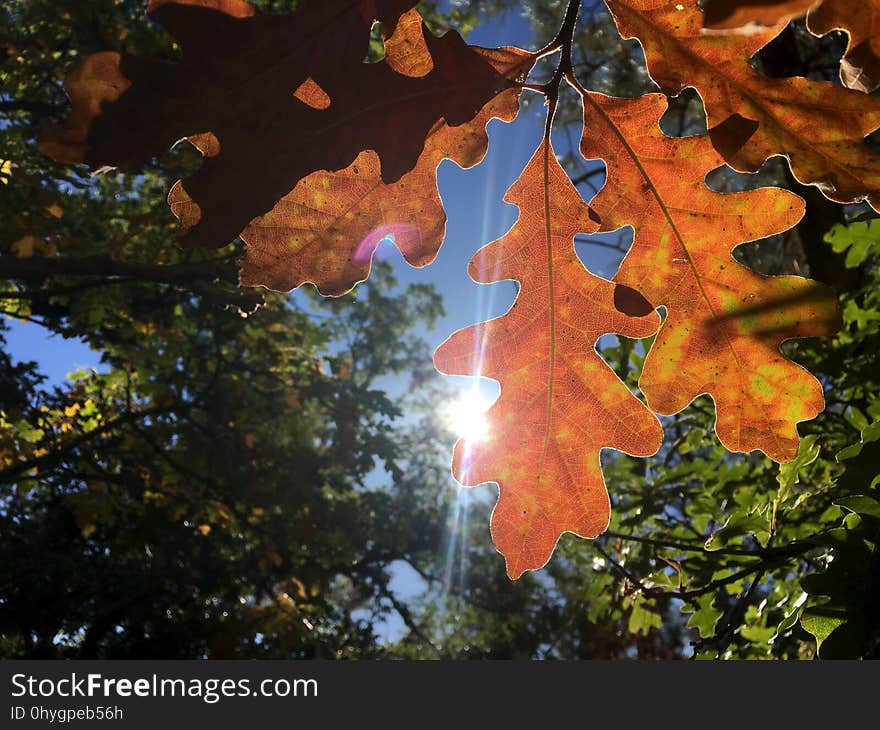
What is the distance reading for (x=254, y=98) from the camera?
3.19 feet

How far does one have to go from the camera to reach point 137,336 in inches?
322

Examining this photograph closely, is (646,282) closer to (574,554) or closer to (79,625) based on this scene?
(574,554)

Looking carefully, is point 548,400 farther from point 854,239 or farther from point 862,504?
point 854,239

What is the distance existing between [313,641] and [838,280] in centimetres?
745

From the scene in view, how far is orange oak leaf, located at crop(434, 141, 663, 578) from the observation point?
1.24 meters

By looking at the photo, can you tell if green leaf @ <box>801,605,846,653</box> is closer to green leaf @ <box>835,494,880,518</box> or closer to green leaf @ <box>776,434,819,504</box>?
green leaf @ <box>835,494,880,518</box>

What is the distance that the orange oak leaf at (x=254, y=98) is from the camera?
947 mm

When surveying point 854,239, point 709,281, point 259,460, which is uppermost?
point 259,460

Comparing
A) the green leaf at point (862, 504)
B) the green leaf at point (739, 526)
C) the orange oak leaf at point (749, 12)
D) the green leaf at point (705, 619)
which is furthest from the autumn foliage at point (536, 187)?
the green leaf at point (705, 619)

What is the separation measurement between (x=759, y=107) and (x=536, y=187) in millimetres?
369

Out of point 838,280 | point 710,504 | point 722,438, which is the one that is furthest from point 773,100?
point 838,280

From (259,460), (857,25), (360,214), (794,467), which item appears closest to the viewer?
(857,25)

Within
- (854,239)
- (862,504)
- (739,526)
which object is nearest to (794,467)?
(739,526)

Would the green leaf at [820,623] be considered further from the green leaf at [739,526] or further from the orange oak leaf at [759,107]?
the orange oak leaf at [759,107]
